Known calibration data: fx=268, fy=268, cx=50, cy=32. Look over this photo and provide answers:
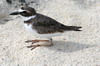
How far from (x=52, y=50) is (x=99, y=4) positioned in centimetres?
257

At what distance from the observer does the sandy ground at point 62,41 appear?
5.82m

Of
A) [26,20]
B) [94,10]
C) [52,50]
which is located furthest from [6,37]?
[94,10]

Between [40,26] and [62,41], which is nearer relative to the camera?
[40,26]

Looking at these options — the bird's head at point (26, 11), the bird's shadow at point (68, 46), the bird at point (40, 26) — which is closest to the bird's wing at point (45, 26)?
the bird at point (40, 26)

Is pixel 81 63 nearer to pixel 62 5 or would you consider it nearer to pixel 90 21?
pixel 90 21

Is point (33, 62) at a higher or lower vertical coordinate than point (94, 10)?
lower

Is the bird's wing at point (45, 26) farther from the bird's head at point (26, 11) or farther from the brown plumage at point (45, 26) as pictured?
the bird's head at point (26, 11)

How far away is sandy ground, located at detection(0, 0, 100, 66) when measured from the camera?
5820mm

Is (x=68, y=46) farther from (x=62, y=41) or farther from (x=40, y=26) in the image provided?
(x=40, y=26)

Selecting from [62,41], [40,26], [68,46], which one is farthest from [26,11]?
[68,46]

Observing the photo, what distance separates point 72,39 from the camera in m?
6.53

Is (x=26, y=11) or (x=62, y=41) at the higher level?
(x=26, y=11)

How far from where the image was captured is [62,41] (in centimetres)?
650

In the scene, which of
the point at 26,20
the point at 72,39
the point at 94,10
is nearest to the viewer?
the point at 26,20
